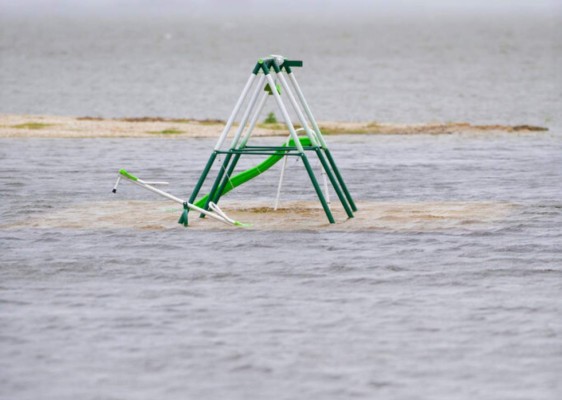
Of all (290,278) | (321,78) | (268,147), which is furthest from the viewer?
(321,78)

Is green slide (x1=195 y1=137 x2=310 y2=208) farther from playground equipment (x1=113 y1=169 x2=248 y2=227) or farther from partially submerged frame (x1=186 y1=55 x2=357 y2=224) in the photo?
playground equipment (x1=113 y1=169 x2=248 y2=227)

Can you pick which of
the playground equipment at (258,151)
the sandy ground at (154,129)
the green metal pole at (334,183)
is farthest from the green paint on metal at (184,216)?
the sandy ground at (154,129)

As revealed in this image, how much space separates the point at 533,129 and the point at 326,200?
11971 mm

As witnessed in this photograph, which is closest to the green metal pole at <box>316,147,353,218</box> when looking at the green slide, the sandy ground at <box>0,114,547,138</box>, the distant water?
the green slide

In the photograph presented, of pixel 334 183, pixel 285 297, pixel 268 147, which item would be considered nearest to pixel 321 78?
pixel 334 183

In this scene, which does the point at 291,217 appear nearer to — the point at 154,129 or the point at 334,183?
the point at 334,183

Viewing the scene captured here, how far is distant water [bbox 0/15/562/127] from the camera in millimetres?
45125

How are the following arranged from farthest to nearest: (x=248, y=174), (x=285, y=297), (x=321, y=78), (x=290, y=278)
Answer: (x=321, y=78) < (x=248, y=174) < (x=290, y=278) < (x=285, y=297)

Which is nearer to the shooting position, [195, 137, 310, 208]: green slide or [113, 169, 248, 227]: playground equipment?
[113, 169, 248, 227]: playground equipment

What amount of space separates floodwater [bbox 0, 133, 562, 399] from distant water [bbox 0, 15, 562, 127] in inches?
858

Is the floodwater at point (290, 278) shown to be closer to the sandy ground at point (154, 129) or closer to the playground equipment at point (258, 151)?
the playground equipment at point (258, 151)

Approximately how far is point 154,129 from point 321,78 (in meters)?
43.3

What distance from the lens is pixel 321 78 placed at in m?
68.6

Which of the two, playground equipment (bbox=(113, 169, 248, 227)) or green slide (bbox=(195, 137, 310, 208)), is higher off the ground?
green slide (bbox=(195, 137, 310, 208))
